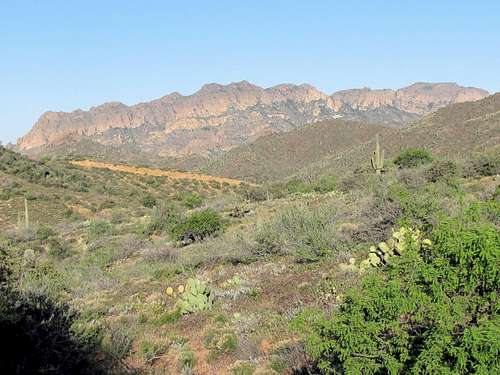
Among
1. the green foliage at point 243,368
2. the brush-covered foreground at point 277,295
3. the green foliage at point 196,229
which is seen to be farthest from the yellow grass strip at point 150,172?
the green foliage at point 243,368

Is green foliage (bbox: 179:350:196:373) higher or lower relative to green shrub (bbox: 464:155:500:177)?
lower

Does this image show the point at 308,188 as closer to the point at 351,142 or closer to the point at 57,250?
the point at 57,250

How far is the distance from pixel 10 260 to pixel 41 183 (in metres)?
34.9

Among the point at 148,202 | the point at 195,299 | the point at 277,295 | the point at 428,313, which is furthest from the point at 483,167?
the point at 148,202

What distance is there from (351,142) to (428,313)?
106061mm

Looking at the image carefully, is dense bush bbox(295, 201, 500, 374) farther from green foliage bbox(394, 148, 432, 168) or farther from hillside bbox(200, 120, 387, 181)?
hillside bbox(200, 120, 387, 181)

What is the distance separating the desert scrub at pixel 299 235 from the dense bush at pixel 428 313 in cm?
765

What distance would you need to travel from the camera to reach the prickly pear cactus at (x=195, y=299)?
9.90 m

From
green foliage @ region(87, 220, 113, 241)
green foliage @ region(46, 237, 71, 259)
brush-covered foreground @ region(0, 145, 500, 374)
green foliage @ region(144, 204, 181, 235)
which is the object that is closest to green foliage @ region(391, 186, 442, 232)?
brush-covered foreground @ region(0, 145, 500, 374)

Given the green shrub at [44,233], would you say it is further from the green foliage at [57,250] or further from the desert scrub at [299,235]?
the desert scrub at [299,235]

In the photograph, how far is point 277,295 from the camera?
32.6 feet

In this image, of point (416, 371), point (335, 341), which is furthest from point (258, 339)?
point (416, 371)

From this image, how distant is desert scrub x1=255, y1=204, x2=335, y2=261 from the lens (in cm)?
1255

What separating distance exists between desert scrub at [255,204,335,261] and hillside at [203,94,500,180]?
2221cm
